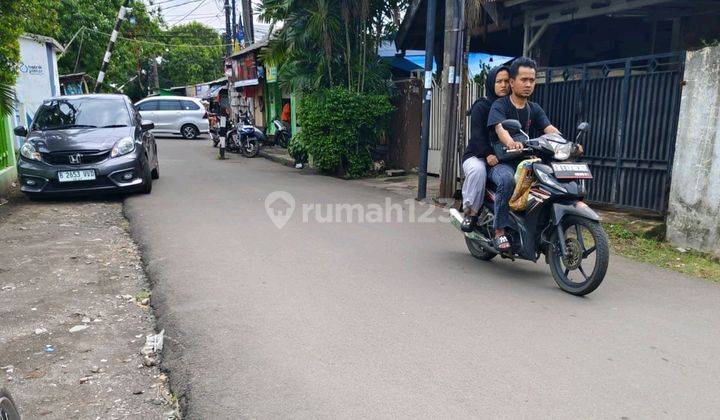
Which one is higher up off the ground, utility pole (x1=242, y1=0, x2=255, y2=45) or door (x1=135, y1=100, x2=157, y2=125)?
utility pole (x1=242, y1=0, x2=255, y2=45)

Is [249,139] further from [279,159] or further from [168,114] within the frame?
[168,114]

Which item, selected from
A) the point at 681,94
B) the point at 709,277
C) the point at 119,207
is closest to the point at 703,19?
the point at 681,94

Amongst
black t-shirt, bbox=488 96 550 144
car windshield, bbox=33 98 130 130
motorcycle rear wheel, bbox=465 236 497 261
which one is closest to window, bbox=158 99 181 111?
car windshield, bbox=33 98 130 130

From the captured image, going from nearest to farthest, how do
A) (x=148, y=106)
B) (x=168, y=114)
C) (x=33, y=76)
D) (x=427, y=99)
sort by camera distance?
1. (x=427, y=99)
2. (x=33, y=76)
3. (x=148, y=106)
4. (x=168, y=114)

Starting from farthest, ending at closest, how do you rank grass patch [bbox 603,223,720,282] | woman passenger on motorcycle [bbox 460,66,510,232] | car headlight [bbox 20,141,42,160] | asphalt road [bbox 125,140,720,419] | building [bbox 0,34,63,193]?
building [bbox 0,34,63,193]
car headlight [bbox 20,141,42,160]
grass patch [bbox 603,223,720,282]
woman passenger on motorcycle [bbox 460,66,510,232]
asphalt road [bbox 125,140,720,419]

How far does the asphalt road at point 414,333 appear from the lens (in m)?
3.02

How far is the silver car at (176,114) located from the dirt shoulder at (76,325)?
18749 mm

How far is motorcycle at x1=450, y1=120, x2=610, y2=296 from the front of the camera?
452 centimetres

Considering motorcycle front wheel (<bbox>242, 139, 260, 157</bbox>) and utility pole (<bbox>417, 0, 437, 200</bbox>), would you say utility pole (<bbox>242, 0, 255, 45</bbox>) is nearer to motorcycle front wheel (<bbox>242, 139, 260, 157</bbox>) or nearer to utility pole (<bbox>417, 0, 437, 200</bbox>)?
motorcycle front wheel (<bbox>242, 139, 260, 157</bbox>)

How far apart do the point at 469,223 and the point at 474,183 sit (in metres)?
0.46

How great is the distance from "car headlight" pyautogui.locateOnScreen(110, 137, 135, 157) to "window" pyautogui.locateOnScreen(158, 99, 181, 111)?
16.9 meters

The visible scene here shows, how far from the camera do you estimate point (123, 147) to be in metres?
9.22

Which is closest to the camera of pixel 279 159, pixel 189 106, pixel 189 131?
pixel 279 159

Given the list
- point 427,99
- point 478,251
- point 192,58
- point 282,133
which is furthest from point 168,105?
point 192,58
